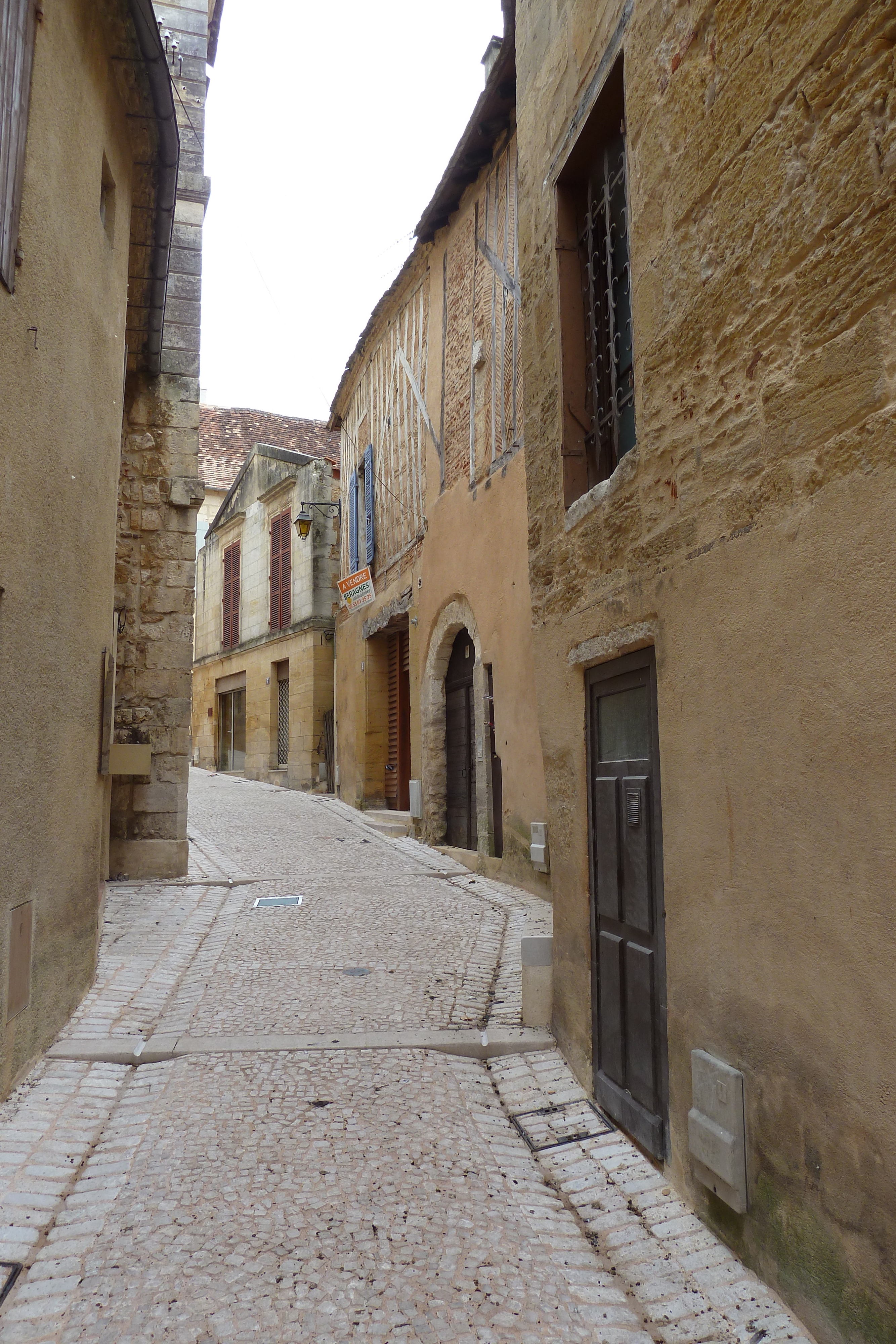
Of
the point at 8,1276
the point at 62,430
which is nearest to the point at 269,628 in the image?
the point at 62,430

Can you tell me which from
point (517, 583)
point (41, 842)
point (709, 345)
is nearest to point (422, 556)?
point (517, 583)

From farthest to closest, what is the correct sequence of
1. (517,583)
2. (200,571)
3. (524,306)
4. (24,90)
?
(200,571) → (517,583) → (524,306) → (24,90)

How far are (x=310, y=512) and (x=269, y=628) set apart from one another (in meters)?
2.99

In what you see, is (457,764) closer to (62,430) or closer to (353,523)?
(353,523)

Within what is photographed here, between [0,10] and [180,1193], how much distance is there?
12.6 feet

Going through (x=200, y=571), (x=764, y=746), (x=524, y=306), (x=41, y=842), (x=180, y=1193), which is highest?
(x=200, y=571)

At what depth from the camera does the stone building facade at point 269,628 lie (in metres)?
16.8

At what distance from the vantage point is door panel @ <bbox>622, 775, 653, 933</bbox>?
3.36 metres

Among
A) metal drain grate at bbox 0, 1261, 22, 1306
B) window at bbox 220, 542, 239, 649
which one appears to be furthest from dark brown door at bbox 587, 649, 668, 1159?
window at bbox 220, 542, 239, 649

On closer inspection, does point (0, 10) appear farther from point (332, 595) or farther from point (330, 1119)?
point (332, 595)

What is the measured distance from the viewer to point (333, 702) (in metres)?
16.6

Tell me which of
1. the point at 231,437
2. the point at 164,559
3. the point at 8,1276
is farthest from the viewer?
the point at 231,437

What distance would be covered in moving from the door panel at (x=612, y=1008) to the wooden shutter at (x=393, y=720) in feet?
32.1

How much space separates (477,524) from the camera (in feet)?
29.8
